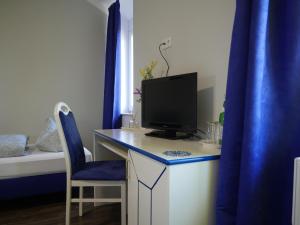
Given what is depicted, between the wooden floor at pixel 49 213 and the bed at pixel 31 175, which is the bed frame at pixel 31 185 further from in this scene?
the wooden floor at pixel 49 213

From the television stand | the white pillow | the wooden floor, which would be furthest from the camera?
the white pillow

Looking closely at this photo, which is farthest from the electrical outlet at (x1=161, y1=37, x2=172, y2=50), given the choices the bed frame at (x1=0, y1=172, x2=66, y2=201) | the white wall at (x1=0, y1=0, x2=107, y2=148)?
the white wall at (x1=0, y1=0, x2=107, y2=148)

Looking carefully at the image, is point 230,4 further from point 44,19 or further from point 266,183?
point 44,19

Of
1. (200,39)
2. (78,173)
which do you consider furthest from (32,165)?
(200,39)

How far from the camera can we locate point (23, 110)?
3.40 m

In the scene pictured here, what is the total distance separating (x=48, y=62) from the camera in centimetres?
352

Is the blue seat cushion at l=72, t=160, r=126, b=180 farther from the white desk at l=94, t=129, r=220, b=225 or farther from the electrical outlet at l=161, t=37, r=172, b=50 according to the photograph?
the electrical outlet at l=161, t=37, r=172, b=50

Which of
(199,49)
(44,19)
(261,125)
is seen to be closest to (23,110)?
(44,19)

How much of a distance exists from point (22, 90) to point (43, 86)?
0.28m

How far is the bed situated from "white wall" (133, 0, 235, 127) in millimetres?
1369

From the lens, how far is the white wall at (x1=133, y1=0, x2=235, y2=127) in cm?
153

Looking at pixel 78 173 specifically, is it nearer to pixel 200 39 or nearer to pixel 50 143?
pixel 50 143

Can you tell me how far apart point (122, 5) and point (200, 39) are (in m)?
2.17

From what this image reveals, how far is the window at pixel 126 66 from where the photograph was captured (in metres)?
3.46
